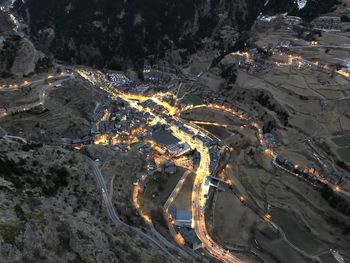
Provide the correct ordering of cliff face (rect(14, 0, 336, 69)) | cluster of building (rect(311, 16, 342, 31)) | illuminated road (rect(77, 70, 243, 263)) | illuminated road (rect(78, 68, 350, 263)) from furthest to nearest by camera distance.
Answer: cliff face (rect(14, 0, 336, 69)) → cluster of building (rect(311, 16, 342, 31)) → illuminated road (rect(78, 68, 350, 263)) → illuminated road (rect(77, 70, 243, 263))

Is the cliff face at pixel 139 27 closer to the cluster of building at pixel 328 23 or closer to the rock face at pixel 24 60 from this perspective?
the cluster of building at pixel 328 23

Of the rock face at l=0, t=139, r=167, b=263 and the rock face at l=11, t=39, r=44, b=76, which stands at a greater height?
the rock face at l=11, t=39, r=44, b=76

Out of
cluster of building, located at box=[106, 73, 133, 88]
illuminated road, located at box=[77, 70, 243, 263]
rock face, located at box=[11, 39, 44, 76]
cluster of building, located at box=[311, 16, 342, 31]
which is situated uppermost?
cluster of building, located at box=[311, 16, 342, 31]

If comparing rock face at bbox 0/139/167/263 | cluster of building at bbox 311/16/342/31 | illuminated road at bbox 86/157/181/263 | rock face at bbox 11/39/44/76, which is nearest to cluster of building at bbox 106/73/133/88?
rock face at bbox 11/39/44/76

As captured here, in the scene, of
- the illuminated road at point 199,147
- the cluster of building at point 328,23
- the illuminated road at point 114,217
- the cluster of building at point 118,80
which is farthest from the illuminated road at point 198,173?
the cluster of building at point 328,23

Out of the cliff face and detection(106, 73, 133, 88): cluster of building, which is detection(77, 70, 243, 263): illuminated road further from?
the cliff face

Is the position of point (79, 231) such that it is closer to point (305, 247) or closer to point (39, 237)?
point (39, 237)
